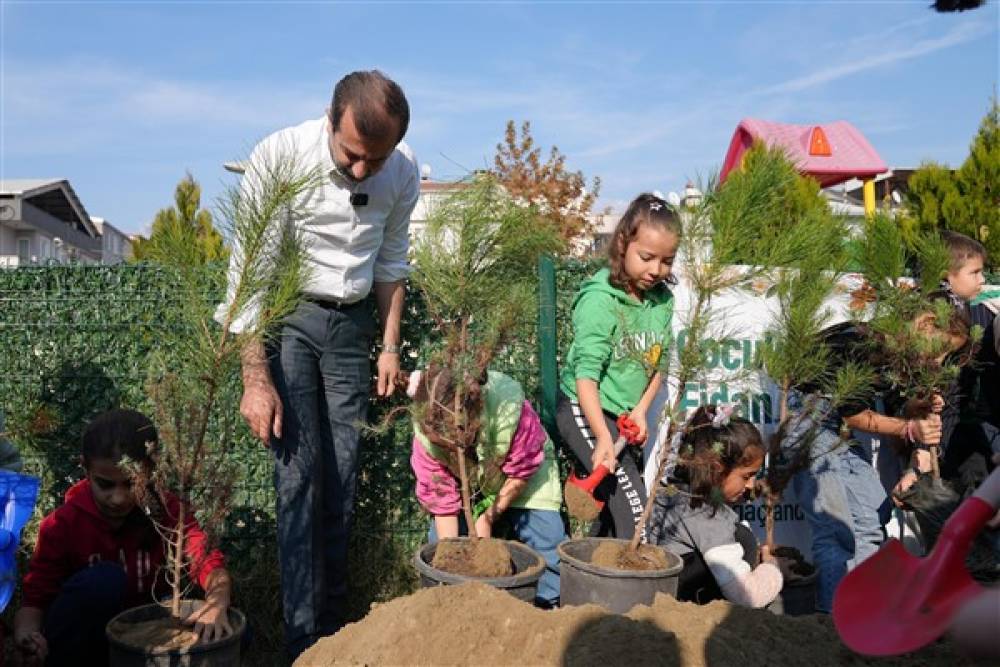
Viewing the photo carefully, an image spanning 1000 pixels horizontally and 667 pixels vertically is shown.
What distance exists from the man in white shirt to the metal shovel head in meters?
1.97

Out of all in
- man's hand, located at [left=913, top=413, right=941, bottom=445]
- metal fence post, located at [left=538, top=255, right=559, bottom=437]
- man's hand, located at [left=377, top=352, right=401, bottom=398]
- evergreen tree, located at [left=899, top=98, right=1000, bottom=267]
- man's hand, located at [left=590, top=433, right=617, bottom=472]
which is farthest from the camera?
evergreen tree, located at [left=899, top=98, right=1000, bottom=267]

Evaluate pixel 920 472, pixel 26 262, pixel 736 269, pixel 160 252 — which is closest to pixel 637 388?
pixel 736 269

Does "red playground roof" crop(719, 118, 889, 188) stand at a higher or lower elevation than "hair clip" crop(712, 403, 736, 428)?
higher

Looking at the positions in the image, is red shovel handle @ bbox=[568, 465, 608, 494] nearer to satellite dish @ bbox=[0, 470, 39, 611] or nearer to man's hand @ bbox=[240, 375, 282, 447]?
man's hand @ bbox=[240, 375, 282, 447]

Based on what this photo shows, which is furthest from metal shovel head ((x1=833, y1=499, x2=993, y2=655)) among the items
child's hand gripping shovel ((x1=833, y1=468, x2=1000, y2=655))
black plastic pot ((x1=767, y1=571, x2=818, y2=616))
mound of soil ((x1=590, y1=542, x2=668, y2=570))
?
black plastic pot ((x1=767, y1=571, x2=818, y2=616))

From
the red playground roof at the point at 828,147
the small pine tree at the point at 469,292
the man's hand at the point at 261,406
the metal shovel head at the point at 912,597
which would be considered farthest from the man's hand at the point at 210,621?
the red playground roof at the point at 828,147

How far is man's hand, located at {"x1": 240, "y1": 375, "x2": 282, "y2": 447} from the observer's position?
2879 millimetres

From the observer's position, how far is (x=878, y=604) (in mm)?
1918

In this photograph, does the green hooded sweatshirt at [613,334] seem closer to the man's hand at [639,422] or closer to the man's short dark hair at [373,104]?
the man's hand at [639,422]

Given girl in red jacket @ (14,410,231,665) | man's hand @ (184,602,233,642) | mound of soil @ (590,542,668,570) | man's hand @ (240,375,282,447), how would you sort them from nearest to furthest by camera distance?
man's hand @ (184,602,233,642) → girl in red jacket @ (14,410,231,665) → man's hand @ (240,375,282,447) → mound of soil @ (590,542,668,570)

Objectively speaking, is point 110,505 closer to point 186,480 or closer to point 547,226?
point 186,480

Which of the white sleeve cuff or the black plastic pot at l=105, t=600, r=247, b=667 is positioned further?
the white sleeve cuff

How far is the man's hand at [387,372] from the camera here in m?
3.48

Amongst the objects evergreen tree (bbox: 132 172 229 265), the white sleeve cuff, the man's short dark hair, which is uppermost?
the man's short dark hair
